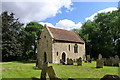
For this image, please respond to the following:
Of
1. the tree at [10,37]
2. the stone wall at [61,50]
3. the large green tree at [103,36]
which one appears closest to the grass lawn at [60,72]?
the stone wall at [61,50]

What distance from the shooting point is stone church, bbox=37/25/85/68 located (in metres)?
25.0

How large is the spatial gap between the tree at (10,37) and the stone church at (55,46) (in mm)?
7504

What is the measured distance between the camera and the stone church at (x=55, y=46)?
986 inches

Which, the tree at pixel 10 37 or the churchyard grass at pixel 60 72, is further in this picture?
the tree at pixel 10 37

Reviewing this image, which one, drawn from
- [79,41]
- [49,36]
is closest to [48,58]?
[49,36]

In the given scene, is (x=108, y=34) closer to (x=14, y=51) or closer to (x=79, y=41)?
(x=79, y=41)

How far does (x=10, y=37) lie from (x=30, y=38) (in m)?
6.65

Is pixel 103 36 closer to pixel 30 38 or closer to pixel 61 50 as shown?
pixel 61 50

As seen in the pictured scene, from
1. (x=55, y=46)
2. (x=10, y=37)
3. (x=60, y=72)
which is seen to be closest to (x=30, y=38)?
(x=10, y=37)

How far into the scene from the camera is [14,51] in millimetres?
31750

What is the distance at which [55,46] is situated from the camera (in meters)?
25.2

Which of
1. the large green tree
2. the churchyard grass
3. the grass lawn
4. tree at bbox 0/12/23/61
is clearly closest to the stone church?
tree at bbox 0/12/23/61

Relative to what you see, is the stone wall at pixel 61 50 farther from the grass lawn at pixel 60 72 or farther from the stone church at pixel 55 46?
the grass lawn at pixel 60 72

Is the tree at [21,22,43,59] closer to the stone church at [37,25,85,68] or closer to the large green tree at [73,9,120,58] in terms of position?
the stone church at [37,25,85,68]
